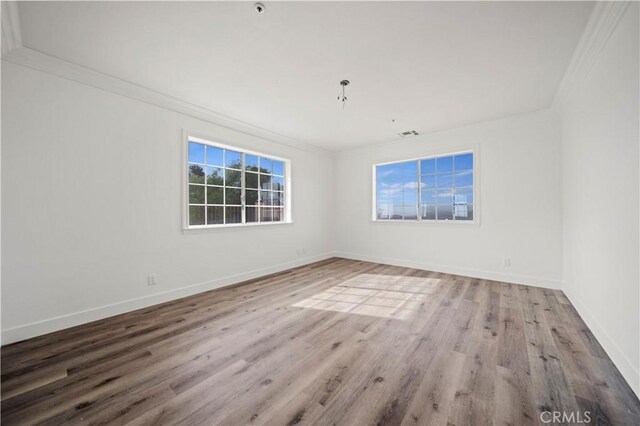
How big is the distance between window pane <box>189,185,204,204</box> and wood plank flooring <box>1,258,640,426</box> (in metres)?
1.43

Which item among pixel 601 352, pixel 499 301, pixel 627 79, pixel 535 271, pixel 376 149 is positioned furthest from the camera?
pixel 376 149

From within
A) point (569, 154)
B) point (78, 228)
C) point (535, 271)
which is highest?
point (569, 154)

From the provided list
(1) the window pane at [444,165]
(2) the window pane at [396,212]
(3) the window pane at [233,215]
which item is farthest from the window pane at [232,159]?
(1) the window pane at [444,165]

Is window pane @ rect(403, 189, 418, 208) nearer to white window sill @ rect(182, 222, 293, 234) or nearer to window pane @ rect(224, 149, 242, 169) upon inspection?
white window sill @ rect(182, 222, 293, 234)

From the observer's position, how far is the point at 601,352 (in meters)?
2.05

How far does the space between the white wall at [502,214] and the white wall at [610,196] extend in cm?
75

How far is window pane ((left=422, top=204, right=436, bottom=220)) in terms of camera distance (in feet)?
16.1

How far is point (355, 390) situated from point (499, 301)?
2.56m

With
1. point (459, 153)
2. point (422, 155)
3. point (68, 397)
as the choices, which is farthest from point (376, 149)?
point (68, 397)

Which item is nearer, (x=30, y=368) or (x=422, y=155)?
(x=30, y=368)

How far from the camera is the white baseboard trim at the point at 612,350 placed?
163cm

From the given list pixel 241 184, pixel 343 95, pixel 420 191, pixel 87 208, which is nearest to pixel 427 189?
pixel 420 191

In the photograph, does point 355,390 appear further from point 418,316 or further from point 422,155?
point 422,155

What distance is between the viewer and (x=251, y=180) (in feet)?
15.0
